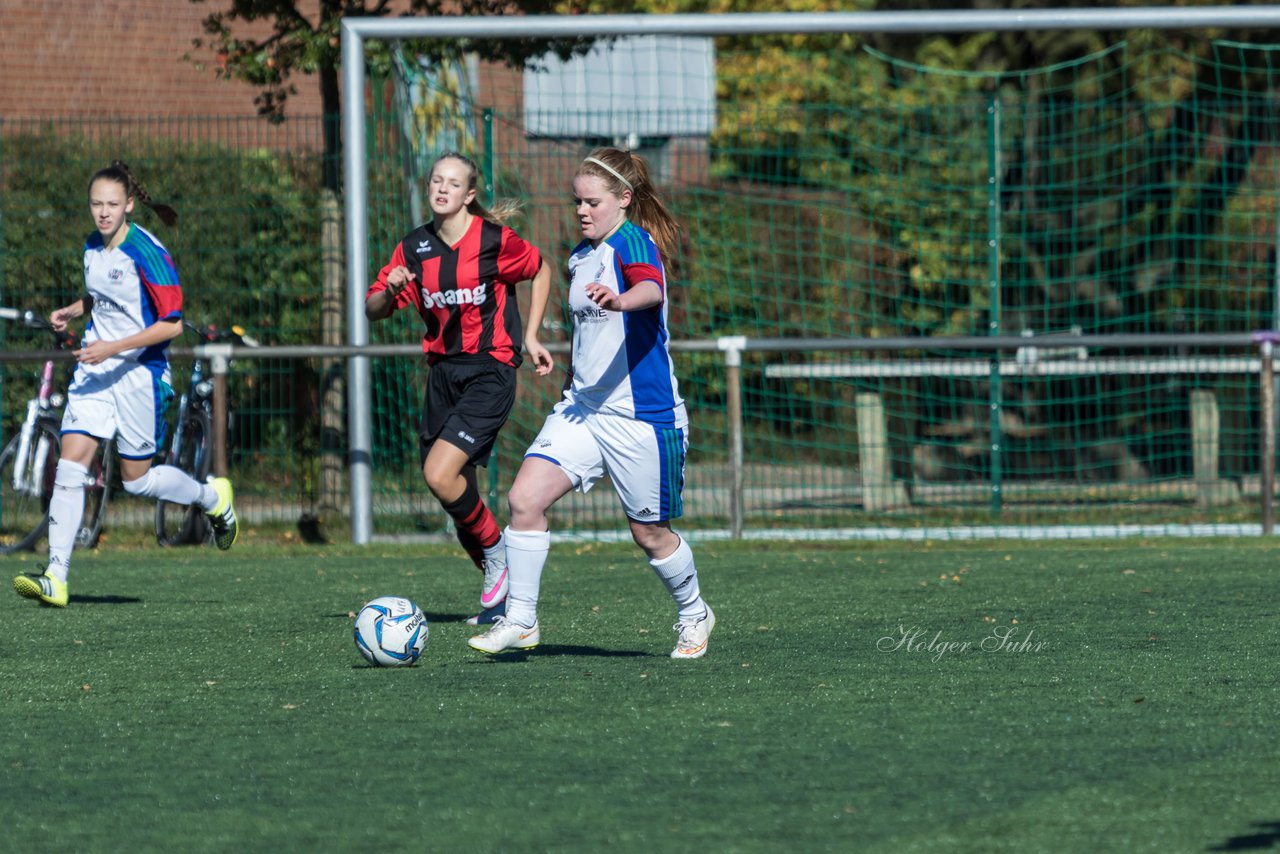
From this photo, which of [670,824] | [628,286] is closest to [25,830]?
[670,824]

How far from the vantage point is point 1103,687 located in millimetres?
5242

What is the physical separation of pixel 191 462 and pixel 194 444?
0.11 metres

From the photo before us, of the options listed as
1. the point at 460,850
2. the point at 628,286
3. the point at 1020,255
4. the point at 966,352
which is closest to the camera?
the point at 460,850

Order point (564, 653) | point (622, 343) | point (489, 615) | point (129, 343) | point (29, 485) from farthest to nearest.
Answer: point (29, 485) → point (129, 343) → point (489, 615) → point (564, 653) → point (622, 343)

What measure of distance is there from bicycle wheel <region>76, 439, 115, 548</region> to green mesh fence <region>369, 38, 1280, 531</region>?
1.65 meters

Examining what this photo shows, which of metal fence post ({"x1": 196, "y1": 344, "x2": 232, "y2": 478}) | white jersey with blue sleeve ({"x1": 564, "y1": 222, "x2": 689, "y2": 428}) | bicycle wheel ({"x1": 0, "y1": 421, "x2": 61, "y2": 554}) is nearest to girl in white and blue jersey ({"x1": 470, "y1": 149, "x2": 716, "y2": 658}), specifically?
white jersey with blue sleeve ({"x1": 564, "y1": 222, "x2": 689, "y2": 428})

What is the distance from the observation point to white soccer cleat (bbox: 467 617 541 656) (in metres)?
5.80

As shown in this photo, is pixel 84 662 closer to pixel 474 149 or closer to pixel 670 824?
pixel 670 824

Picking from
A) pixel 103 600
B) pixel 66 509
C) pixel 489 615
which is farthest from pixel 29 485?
pixel 489 615

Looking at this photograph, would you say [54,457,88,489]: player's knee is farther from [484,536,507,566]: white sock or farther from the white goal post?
the white goal post

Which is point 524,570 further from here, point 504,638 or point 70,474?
point 70,474

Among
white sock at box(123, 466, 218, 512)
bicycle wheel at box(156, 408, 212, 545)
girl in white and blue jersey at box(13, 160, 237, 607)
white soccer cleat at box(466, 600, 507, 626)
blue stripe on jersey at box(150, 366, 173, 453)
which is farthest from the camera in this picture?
bicycle wheel at box(156, 408, 212, 545)

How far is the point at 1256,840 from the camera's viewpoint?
3475 millimetres

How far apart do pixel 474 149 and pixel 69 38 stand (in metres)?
7.15
